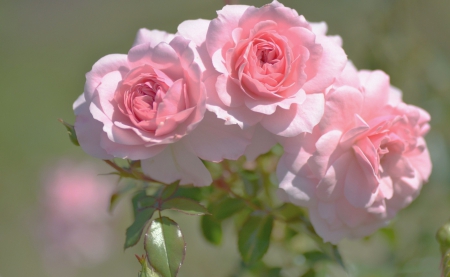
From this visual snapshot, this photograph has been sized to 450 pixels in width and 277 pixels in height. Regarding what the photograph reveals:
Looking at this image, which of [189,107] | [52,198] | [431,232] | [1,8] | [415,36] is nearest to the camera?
[189,107]

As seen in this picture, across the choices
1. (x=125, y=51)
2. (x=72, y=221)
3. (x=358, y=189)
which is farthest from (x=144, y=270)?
(x=125, y=51)

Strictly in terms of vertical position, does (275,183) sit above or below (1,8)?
above

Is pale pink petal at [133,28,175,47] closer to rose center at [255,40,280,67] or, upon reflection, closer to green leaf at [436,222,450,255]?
rose center at [255,40,280,67]

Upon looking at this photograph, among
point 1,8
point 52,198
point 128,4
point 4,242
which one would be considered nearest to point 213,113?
point 52,198

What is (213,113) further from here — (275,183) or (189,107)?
(275,183)

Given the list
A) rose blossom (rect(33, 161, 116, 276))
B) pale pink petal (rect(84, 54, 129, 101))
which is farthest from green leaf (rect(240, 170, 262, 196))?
rose blossom (rect(33, 161, 116, 276))

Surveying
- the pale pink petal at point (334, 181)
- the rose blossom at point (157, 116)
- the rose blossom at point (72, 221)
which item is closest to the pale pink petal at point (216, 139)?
the rose blossom at point (157, 116)
